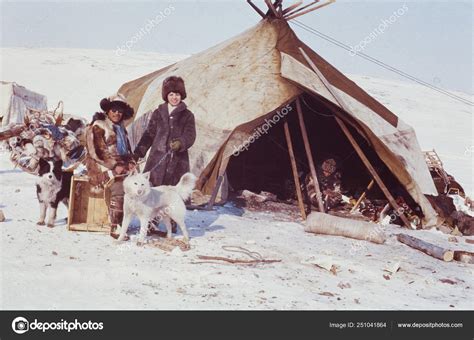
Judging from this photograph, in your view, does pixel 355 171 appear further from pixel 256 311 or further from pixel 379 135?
pixel 256 311

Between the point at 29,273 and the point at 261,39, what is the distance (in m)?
6.18

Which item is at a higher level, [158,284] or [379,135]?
[379,135]

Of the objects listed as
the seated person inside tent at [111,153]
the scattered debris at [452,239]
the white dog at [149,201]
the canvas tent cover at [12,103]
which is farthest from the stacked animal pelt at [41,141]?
the scattered debris at [452,239]

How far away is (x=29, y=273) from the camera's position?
14.1 ft

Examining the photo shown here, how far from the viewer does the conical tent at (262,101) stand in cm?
780

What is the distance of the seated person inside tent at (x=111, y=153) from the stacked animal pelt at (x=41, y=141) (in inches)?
73.2

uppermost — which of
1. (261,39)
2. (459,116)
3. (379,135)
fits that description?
(459,116)

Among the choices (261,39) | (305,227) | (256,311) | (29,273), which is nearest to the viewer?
(256,311)

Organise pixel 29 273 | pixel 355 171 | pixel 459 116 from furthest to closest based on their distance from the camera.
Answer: pixel 459 116, pixel 355 171, pixel 29 273

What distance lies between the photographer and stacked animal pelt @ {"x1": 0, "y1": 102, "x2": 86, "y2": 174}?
826 centimetres

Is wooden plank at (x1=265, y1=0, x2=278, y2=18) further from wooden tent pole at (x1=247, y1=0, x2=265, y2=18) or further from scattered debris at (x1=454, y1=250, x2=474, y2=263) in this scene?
scattered debris at (x1=454, y1=250, x2=474, y2=263)

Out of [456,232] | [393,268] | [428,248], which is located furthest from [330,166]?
[393,268]

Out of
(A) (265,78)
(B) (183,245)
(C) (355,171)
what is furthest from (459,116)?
(B) (183,245)
